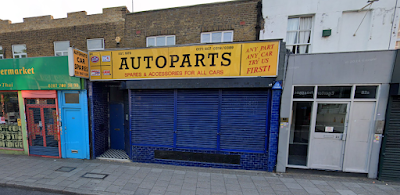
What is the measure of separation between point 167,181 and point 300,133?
4644mm

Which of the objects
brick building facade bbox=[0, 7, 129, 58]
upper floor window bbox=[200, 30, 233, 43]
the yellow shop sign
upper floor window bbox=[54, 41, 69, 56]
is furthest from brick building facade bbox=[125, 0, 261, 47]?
upper floor window bbox=[54, 41, 69, 56]

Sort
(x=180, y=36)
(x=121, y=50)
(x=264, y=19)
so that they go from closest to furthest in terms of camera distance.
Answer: (x=121, y=50) → (x=264, y=19) → (x=180, y=36)

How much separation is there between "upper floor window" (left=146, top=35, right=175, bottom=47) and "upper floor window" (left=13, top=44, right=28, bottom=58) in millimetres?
6964

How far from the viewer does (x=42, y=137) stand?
17.3 ft

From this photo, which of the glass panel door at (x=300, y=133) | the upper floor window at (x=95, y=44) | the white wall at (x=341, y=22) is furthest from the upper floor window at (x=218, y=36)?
the upper floor window at (x=95, y=44)

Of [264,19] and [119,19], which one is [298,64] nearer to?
[264,19]

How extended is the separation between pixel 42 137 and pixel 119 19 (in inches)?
235

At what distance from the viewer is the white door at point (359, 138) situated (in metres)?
3.98

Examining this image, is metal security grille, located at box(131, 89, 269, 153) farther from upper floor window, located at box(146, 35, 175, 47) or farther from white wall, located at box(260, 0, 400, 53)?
white wall, located at box(260, 0, 400, 53)

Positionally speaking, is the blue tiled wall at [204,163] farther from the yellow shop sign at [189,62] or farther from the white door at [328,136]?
the yellow shop sign at [189,62]

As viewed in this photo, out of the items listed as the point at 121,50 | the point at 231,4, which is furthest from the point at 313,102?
the point at 121,50

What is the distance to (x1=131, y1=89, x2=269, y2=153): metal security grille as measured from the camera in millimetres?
4375

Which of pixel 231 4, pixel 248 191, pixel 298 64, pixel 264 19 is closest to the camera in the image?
pixel 248 191

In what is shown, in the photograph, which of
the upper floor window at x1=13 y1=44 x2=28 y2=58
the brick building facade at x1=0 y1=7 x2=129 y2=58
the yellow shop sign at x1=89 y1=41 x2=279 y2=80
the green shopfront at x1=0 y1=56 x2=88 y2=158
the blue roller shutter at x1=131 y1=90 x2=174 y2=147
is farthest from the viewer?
the upper floor window at x1=13 y1=44 x2=28 y2=58
